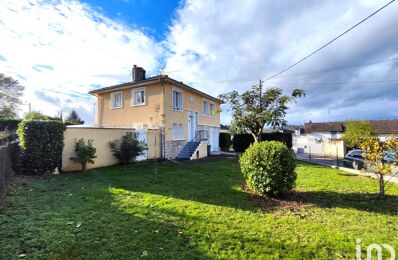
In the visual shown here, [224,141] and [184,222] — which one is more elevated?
[224,141]

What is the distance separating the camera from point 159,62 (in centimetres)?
2098

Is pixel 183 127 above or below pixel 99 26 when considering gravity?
below

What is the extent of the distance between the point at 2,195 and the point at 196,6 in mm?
10344

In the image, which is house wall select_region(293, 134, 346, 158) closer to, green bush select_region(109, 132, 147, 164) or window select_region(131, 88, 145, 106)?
window select_region(131, 88, 145, 106)

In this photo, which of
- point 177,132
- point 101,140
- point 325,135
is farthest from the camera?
point 325,135

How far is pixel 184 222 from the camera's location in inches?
205

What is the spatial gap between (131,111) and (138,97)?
4.37 feet

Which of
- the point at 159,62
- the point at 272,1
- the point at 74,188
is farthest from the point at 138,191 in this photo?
the point at 159,62

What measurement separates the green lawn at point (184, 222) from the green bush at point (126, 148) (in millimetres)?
6337

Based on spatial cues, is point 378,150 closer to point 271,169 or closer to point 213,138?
point 271,169

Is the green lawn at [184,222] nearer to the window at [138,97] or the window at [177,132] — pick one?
the window at [177,132]

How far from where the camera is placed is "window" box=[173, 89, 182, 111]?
19.8m

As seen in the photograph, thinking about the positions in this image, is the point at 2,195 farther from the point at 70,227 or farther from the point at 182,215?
the point at 182,215
